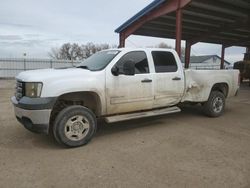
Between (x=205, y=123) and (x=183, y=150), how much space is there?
7.66 feet

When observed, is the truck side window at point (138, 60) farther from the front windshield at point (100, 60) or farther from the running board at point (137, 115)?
the running board at point (137, 115)

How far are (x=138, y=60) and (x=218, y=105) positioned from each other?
3.12 m

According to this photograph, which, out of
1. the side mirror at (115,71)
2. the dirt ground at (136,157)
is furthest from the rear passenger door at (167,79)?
the side mirror at (115,71)

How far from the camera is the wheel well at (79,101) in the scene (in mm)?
5121

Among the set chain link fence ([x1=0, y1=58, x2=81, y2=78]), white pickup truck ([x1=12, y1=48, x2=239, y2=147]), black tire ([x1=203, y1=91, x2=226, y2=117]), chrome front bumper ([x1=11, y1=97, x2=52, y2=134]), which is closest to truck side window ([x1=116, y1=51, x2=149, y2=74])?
white pickup truck ([x1=12, y1=48, x2=239, y2=147])

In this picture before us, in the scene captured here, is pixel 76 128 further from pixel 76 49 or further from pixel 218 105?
pixel 76 49

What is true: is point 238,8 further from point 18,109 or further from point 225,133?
point 18,109

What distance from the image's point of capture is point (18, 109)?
4906 mm

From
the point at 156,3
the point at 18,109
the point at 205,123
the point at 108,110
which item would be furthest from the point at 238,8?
the point at 18,109

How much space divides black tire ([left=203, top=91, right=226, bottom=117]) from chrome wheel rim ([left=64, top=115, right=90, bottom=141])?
390cm

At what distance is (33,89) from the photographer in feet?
15.3

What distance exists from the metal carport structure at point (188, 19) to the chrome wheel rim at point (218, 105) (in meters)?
4.71

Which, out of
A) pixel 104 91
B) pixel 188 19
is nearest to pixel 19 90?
pixel 104 91

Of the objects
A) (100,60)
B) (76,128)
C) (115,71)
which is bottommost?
(76,128)
